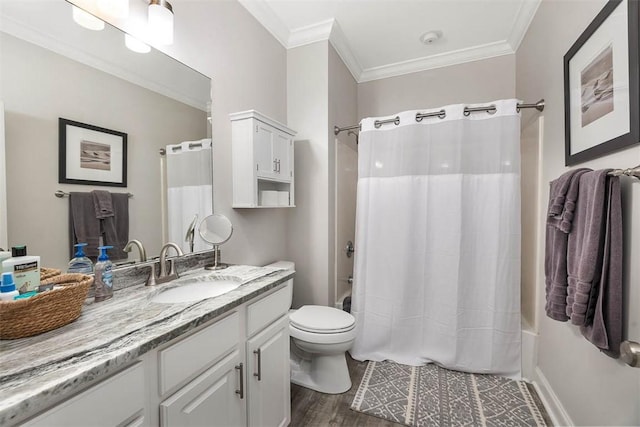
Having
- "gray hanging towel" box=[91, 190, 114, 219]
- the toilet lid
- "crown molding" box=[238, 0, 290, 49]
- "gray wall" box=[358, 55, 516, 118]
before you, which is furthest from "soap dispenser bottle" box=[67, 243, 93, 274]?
"gray wall" box=[358, 55, 516, 118]

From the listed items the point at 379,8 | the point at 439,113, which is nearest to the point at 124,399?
the point at 439,113

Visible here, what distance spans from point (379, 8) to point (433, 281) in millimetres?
2018

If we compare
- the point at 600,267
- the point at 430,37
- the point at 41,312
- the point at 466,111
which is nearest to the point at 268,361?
the point at 41,312

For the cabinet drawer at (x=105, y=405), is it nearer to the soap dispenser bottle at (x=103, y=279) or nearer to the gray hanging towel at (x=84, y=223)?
the soap dispenser bottle at (x=103, y=279)

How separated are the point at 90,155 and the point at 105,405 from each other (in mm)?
903

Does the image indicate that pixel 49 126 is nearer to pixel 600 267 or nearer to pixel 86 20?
pixel 86 20

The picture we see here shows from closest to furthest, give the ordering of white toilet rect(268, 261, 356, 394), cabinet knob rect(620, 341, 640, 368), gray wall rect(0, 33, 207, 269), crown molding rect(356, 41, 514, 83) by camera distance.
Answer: cabinet knob rect(620, 341, 640, 368) < gray wall rect(0, 33, 207, 269) < white toilet rect(268, 261, 356, 394) < crown molding rect(356, 41, 514, 83)

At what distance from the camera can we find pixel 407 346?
7.16 feet

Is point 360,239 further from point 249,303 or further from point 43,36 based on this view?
point 43,36

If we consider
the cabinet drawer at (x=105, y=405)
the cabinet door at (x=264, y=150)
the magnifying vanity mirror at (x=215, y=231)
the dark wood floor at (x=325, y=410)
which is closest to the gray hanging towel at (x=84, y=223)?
the magnifying vanity mirror at (x=215, y=231)

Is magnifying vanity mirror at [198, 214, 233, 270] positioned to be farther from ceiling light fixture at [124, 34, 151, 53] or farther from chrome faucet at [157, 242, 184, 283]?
ceiling light fixture at [124, 34, 151, 53]

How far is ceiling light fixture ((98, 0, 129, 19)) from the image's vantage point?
1157 mm

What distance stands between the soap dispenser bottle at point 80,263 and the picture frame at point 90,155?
9.9 inches

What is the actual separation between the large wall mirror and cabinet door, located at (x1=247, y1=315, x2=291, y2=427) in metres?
0.67
